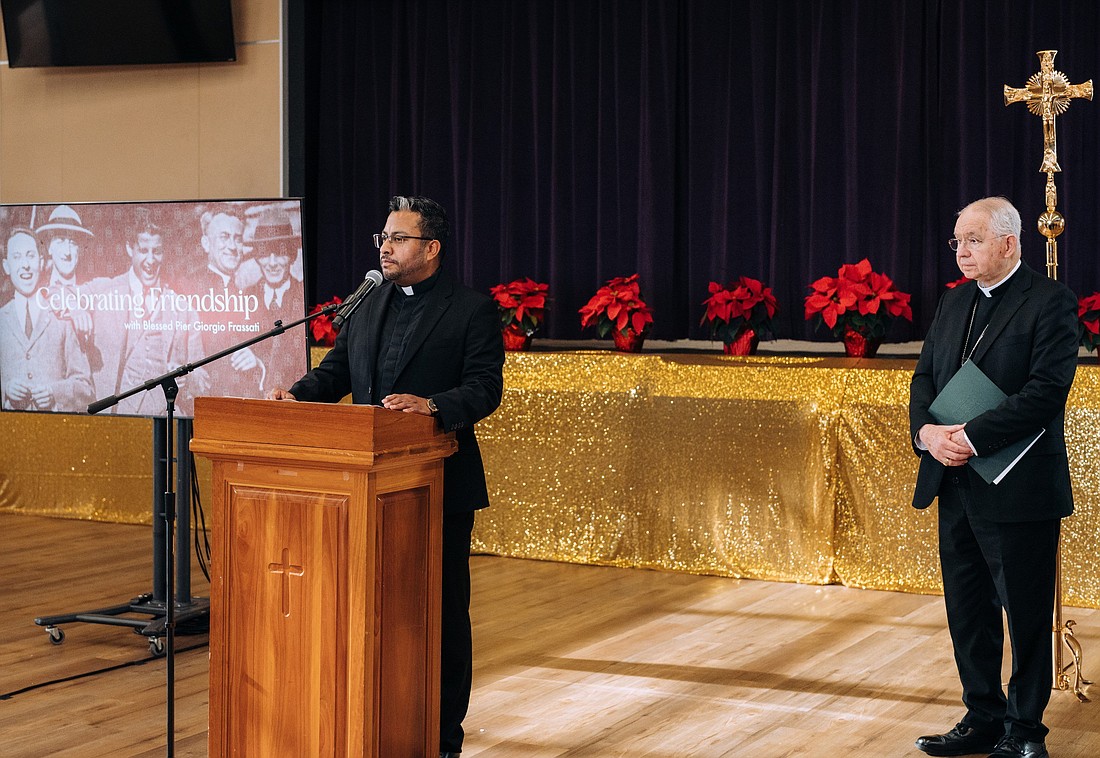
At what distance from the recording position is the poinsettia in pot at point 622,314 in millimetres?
6617

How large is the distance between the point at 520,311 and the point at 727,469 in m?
1.35

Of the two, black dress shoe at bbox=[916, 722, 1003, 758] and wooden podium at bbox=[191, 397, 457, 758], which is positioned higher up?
wooden podium at bbox=[191, 397, 457, 758]

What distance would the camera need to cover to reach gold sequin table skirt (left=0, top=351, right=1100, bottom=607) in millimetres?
5773

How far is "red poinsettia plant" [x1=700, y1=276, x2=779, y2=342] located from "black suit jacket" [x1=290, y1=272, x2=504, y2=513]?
3.06 m

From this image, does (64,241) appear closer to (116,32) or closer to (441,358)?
(441,358)

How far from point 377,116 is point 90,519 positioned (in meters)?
2.91

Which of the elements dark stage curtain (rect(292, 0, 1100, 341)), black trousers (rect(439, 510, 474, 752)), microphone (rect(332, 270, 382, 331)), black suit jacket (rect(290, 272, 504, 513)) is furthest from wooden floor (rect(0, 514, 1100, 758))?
dark stage curtain (rect(292, 0, 1100, 341))

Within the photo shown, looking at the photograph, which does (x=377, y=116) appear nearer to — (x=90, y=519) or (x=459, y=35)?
(x=459, y=35)

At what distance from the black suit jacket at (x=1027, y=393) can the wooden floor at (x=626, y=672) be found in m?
0.75

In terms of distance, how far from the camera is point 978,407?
3574 millimetres

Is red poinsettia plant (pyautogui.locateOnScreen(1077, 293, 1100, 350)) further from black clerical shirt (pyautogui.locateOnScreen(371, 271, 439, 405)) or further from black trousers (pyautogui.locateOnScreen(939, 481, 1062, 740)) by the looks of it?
black clerical shirt (pyautogui.locateOnScreen(371, 271, 439, 405))

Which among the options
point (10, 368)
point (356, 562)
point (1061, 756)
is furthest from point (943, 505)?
point (10, 368)

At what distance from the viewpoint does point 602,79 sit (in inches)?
284

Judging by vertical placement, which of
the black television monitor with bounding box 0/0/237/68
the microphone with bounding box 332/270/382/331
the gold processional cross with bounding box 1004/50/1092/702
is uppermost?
the black television monitor with bounding box 0/0/237/68
